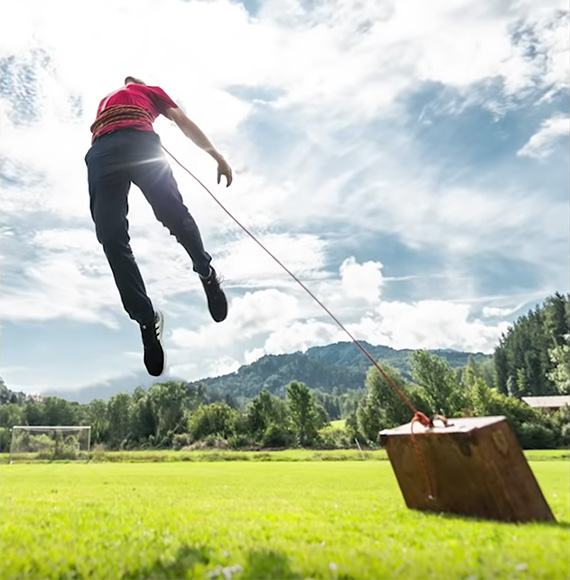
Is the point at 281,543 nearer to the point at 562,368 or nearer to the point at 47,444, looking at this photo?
the point at 562,368

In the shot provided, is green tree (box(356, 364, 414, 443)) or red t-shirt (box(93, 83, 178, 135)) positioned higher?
red t-shirt (box(93, 83, 178, 135))

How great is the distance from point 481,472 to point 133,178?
101 inches

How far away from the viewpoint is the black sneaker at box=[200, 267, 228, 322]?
3.44m

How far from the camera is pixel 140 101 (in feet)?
10.6

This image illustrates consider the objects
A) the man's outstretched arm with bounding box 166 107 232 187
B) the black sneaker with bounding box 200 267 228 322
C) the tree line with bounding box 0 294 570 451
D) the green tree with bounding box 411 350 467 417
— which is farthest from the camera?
the green tree with bounding box 411 350 467 417

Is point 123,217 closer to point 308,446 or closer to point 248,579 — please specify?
point 248,579

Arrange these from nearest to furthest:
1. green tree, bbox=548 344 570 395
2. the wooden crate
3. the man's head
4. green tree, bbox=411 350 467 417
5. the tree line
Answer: the wooden crate, the man's head, the tree line, green tree, bbox=548 344 570 395, green tree, bbox=411 350 467 417

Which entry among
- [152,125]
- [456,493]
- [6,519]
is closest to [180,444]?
[6,519]

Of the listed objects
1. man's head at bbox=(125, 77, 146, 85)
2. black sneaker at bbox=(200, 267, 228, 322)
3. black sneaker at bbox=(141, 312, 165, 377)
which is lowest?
black sneaker at bbox=(141, 312, 165, 377)

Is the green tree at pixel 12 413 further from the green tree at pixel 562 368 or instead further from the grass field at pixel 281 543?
the green tree at pixel 562 368

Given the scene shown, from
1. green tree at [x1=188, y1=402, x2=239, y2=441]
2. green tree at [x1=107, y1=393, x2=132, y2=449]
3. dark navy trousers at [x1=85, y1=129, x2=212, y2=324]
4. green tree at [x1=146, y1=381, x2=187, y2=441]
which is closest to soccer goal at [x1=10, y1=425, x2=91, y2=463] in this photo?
green tree at [x1=188, y1=402, x2=239, y2=441]

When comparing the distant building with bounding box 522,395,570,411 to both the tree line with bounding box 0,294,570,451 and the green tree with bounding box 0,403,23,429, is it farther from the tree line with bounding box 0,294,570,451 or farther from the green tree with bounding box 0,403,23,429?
the green tree with bounding box 0,403,23,429

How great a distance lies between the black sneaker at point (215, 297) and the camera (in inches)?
135

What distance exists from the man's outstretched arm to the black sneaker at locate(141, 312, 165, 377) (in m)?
1.14
